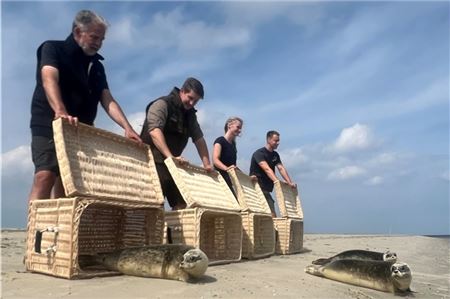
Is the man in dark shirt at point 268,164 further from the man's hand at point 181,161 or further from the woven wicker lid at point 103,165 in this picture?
the woven wicker lid at point 103,165

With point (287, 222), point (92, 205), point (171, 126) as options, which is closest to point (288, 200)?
point (287, 222)

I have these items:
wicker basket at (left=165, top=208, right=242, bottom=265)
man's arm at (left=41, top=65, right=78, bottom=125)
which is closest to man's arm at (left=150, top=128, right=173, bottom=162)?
wicker basket at (left=165, top=208, right=242, bottom=265)

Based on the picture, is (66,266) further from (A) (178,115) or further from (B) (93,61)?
(A) (178,115)

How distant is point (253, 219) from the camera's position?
271 inches

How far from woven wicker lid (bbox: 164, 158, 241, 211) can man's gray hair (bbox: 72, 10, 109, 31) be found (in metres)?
1.85

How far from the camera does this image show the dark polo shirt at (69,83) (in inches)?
183

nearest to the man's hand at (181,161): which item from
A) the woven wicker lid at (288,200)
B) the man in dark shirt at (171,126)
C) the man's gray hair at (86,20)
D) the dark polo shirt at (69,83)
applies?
the man in dark shirt at (171,126)

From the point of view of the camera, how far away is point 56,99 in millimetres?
4406

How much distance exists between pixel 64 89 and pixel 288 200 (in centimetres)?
543

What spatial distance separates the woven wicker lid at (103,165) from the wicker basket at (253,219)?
78.5 inches

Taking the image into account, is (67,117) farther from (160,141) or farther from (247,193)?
(247,193)

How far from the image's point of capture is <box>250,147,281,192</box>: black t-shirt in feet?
29.9

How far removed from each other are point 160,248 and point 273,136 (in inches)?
218

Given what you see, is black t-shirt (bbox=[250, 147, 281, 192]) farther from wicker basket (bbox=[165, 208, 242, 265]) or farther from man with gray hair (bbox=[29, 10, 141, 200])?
man with gray hair (bbox=[29, 10, 141, 200])
